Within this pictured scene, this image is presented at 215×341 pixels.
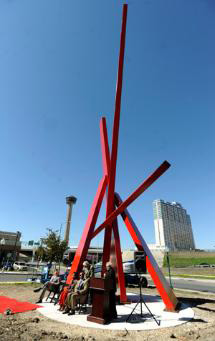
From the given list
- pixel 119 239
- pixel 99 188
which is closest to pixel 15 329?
pixel 119 239

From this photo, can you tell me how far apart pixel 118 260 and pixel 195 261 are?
178 ft

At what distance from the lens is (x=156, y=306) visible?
8.08 metres

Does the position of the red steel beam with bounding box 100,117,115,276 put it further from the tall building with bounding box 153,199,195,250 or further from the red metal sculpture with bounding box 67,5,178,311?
the tall building with bounding box 153,199,195,250

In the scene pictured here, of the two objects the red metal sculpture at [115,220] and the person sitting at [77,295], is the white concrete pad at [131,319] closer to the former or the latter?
the person sitting at [77,295]

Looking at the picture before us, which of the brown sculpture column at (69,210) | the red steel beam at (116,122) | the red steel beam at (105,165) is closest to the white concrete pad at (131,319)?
the red steel beam at (105,165)

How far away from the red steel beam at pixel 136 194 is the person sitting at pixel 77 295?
2.24 metres

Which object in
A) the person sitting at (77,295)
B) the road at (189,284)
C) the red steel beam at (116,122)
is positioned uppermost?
the red steel beam at (116,122)

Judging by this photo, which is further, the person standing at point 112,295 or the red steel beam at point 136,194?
the red steel beam at point 136,194

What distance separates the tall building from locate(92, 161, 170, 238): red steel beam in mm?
139302

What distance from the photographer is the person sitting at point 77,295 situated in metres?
6.52

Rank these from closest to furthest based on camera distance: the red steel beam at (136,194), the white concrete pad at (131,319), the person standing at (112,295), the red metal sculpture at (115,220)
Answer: the white concrete pad at (131,319)
the person standing at (112,295)
the red metal sculpture at (115,220)
the red steel beam at (136,194)

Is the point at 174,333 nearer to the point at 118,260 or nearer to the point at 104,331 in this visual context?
the point at 104,331

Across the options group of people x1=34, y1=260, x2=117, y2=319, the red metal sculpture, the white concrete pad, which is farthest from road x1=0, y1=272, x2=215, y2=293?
group of people x1=34, y1=260, x2=117, y2=319

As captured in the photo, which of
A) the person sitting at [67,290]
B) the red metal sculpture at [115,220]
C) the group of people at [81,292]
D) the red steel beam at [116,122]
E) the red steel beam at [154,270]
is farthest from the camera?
the red steel beam at [116,122]
